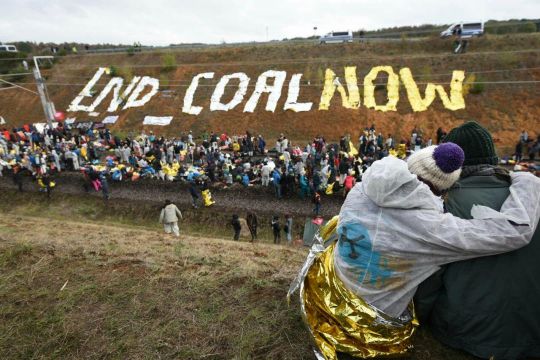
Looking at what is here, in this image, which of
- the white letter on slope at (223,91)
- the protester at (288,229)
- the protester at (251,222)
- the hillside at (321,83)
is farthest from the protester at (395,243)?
the white letter on slope at (223,91)

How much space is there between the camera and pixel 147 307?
3.99 m

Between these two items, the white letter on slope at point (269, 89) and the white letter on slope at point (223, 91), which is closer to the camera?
the white letter on slope at point (269, 89)

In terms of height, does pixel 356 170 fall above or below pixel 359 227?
below

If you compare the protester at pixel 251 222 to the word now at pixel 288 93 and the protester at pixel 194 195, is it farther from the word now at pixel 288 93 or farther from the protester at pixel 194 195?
the word now at pixel 288 93

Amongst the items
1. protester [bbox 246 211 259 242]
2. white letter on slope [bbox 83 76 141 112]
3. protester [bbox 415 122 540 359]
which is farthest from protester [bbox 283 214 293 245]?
white letter on slope [bbox 83 76 141 112]

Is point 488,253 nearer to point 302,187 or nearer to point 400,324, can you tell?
point 400,324

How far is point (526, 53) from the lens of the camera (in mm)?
29688

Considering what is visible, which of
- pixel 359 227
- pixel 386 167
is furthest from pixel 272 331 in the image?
pixel 386 167

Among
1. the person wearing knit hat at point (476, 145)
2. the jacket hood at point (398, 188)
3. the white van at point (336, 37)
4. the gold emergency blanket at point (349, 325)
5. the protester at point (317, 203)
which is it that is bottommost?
the protester at point (317, 203)

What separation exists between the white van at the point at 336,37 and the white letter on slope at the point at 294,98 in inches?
306

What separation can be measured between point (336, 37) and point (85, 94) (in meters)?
28.1

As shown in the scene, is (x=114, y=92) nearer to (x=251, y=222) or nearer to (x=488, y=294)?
(x=251, y=222)

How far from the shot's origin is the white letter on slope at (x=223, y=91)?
108ft

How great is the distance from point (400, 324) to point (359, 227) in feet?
2.83
